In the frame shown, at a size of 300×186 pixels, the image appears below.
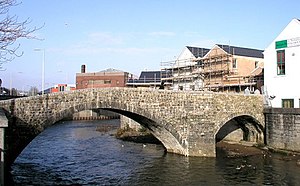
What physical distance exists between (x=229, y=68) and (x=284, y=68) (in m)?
11.6

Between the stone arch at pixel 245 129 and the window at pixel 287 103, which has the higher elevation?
the window at pixel 287 103

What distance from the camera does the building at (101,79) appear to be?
80312 millimetres

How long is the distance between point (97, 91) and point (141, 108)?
3.67 m

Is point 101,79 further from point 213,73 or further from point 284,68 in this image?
point 284,68

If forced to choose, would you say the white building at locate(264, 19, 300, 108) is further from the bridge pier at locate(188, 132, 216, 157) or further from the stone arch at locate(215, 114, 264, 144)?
the bridge pier at locate(188, 132, 216, 157)

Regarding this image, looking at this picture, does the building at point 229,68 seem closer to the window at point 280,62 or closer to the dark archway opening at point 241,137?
the dark archway opening at point 241,137

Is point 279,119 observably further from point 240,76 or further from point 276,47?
point 240,76

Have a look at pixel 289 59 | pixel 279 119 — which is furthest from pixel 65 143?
pixel 289 59

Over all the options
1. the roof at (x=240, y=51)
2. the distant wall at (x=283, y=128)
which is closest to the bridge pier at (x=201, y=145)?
the distant wall at (x=283, y=128)

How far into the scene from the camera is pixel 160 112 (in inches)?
949

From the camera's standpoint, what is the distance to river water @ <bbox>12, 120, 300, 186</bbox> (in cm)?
1867

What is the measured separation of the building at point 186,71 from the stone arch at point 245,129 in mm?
10672

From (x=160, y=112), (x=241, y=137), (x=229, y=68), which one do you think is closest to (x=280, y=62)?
(x=241, y=137)

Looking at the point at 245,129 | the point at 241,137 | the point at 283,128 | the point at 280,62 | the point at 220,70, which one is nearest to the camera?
the point at 283,128
